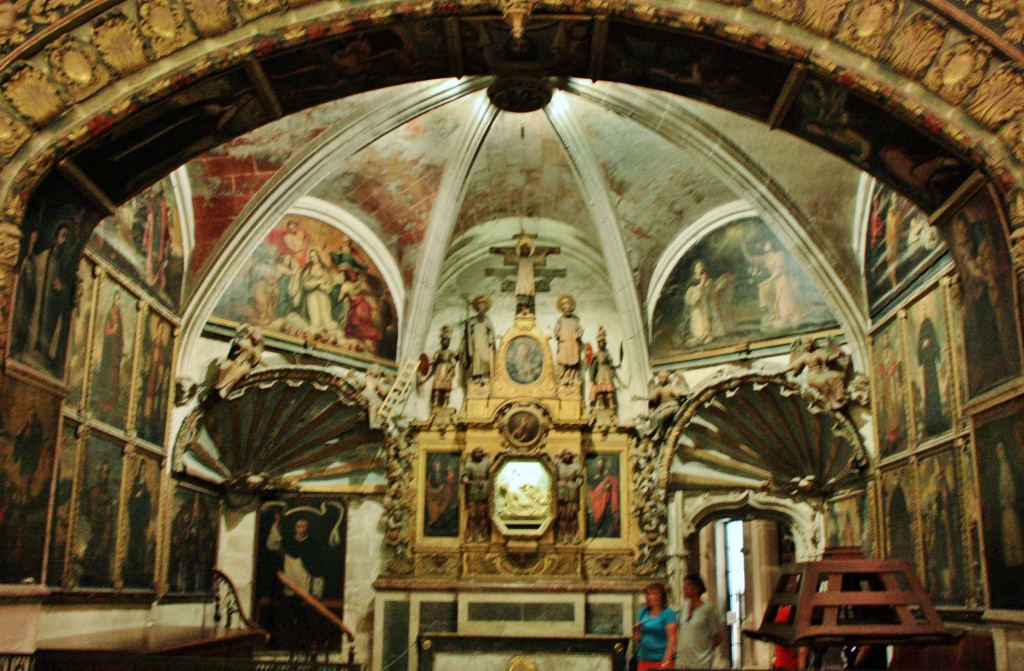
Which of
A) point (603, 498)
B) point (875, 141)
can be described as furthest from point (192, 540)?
point (875, 141)

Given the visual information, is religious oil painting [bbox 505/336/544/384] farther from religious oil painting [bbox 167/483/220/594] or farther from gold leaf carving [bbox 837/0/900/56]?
gold leaf carving [bbox 837/0/900/56]

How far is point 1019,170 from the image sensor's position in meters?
7.67

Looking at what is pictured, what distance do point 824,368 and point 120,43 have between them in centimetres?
912

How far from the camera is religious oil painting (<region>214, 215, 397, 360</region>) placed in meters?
14.6

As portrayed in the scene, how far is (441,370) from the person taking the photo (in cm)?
1625

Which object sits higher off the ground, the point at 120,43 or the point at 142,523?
the point at 120,43

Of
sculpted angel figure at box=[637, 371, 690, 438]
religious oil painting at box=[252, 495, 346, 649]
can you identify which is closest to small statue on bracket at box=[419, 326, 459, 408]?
religious oil painting at box=[252, 495, 346, 649]

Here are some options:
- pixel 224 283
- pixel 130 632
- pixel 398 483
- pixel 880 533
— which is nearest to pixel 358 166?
pixel 224 283

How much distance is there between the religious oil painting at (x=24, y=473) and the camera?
293 inches

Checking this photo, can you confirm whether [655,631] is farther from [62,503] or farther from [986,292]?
[62,503]

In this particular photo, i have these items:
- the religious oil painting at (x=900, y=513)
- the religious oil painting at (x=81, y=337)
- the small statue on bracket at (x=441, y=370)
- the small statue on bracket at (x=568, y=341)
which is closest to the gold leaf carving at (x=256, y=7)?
the religious oil painting at (x=81, y=337)

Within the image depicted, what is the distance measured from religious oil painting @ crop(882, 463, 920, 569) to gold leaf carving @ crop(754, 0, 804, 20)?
5.50 metres

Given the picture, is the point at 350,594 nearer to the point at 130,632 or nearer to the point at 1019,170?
the point at 130,632

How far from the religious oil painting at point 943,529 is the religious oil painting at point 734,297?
352 centimetres
